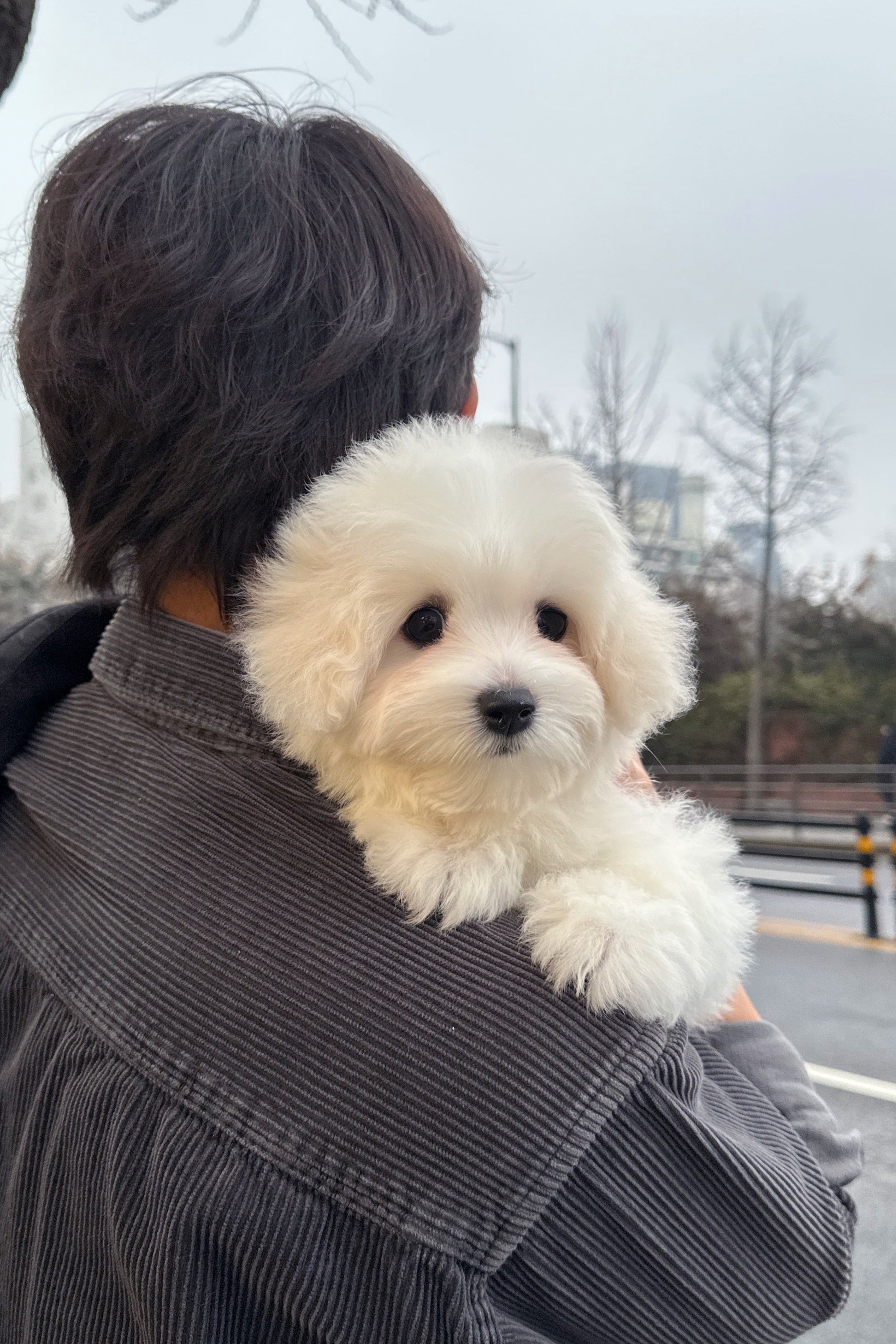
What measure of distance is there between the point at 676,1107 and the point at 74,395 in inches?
25.8

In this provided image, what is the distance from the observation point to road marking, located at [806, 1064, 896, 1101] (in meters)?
2.27

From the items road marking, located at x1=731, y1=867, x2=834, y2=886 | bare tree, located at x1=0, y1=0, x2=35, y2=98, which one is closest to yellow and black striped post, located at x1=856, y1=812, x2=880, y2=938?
road marking, located at x1=731, y1=867, x2=834, y2=886

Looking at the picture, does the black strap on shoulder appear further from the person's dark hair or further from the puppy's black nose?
the puppy's black nose

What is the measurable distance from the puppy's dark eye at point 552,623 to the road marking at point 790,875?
5077 millimetres

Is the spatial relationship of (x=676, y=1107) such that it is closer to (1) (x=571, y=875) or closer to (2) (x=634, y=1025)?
(2) (x=634, y=1025)

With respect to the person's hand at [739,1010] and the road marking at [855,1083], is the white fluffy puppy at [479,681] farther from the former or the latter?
the road marking at [855,1083]

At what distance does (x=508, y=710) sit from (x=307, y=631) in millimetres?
164

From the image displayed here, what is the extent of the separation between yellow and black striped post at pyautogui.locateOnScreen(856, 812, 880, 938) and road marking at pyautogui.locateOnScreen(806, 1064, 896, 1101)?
1.74 meters

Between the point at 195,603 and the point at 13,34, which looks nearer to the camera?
the point at 195,603

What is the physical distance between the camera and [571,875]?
2.51 feet

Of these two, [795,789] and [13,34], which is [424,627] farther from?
[795,789]

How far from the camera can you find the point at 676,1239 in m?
0.60

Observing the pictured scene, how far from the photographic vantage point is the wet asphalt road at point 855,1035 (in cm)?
147

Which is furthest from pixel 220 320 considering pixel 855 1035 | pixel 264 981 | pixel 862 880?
pixel 862 880
